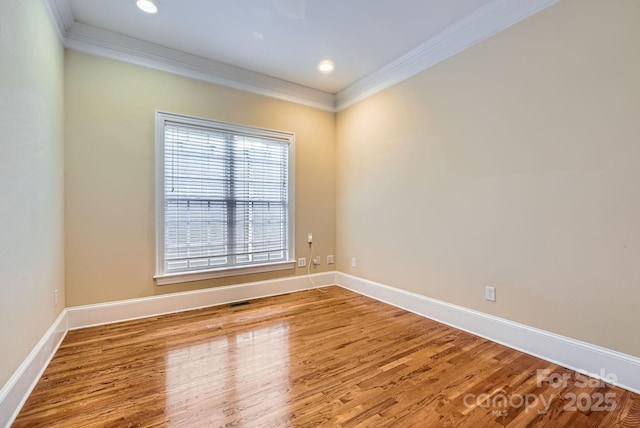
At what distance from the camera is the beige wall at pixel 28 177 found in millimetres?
1519

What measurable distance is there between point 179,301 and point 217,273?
0.48 meters

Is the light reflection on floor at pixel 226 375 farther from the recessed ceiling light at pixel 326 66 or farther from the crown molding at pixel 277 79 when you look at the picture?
the recessed ceiling light at pixel 326 66

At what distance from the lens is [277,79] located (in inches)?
146

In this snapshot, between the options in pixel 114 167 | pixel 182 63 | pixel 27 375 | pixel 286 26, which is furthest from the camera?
pixel 182 63

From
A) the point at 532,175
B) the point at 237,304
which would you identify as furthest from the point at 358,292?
the point at 532,175

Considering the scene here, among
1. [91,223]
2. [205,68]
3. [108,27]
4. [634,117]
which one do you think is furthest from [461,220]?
[108,27]

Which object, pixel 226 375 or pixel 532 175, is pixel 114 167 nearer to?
pixel 226 375

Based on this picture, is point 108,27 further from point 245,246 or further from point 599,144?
point 599,144

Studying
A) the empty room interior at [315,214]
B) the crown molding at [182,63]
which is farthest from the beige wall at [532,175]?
the crown molding at [182,63]

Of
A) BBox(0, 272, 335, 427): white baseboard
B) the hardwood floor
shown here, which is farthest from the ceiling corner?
the hardwood floor

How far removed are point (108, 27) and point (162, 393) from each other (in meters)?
3.17

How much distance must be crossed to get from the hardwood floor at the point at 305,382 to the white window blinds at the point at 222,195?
2.95 ft

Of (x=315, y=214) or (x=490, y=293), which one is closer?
(x=490, y=293)

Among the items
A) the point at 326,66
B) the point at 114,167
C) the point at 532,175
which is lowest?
the point at 532,175
